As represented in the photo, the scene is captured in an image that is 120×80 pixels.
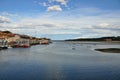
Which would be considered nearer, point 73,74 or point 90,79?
point 90,79

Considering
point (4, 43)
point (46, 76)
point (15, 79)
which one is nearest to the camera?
point (15, 79)

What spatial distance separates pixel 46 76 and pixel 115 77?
728 centimetres

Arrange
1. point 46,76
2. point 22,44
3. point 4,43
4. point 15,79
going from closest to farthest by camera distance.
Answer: point 15,79
point 46,76
point 4,43
point 22,44

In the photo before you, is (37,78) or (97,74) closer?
(37,78)

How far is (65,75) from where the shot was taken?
81.9ft

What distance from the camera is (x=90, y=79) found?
2292cm

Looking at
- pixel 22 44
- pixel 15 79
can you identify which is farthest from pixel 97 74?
pixel 22 44

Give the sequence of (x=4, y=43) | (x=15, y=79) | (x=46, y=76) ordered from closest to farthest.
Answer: (x=15, y=79)
(x=46, y=76)
(x=4, y=43)

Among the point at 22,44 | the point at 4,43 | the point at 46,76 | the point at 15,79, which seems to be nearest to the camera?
the point at 15,79

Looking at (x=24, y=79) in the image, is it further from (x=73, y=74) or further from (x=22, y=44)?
(x=22, y=44)

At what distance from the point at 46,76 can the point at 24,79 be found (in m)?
2.63

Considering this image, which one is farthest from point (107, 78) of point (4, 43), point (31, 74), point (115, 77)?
point (4, 43)

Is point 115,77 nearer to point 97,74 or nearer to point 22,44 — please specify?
point 97,74

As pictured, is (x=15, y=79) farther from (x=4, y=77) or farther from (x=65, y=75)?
(x=65, y=75)
